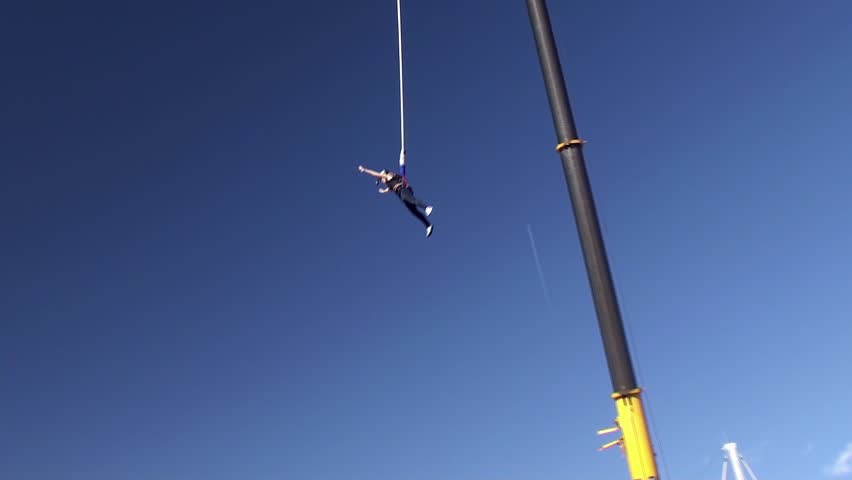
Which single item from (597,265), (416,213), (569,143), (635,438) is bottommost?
(635,438)

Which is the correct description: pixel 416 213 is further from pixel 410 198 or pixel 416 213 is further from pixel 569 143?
pixel 569 143

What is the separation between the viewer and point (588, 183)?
11211 millimetres

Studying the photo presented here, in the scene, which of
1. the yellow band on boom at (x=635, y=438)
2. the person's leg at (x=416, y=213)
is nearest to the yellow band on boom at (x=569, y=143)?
the yellow band on boom at (x=635, y=438)

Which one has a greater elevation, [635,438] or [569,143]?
[569,143]

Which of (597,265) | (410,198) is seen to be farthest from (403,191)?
(597,265)

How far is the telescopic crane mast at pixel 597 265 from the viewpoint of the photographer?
9906 mm

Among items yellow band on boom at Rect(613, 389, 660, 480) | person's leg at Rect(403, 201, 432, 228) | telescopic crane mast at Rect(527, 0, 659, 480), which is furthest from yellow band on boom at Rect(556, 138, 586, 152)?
person's leg at Rect(403, 201, 432, 228)

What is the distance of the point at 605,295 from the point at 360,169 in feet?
28.2

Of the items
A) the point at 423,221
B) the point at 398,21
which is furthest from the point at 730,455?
the point at 398,21

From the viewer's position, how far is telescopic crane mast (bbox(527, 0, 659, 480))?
→ 9.91m

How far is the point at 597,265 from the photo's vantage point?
10.6m

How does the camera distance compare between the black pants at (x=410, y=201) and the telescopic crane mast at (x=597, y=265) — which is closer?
the telescopic crane mast at (x=597, y=265)

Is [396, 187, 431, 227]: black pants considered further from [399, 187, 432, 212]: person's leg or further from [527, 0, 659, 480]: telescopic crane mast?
[527, 0, 659, 480]: telescopic crane mast

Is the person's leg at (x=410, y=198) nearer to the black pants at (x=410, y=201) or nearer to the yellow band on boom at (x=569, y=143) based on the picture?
the black pants at (x=410, y=201)
